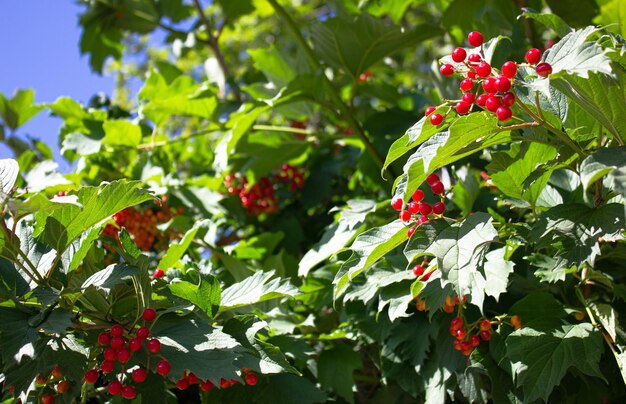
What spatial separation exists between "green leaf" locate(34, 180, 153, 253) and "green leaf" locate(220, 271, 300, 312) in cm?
40

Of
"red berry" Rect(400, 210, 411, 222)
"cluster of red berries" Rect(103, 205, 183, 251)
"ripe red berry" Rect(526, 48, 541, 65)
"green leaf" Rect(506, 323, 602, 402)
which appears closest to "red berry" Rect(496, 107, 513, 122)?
"ripe red berry" Rect(526, 48, 541, 65)

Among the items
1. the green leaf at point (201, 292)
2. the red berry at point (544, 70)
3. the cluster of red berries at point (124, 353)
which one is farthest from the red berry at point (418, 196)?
the cluster of red berries at point (124, 353)

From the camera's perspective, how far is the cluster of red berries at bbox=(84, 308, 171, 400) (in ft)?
5.27

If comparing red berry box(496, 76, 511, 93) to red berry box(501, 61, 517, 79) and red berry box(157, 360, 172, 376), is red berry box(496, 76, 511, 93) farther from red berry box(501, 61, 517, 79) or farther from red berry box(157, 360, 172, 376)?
red berry box(157, 360, 172, 376)

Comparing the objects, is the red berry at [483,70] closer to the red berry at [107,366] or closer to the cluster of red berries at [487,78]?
the cluster of red berries at [487,78]

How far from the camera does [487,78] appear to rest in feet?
5.01

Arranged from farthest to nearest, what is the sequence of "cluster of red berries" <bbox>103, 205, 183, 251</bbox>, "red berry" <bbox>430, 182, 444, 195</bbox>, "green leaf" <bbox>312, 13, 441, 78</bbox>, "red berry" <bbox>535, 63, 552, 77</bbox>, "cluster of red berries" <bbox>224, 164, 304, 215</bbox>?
"cluster of red berries" <bbox>224, 164, 304, 215</bbox> < "cluster of red berries" <bbox>103, 205, 183, 251</bbox> < "green leaf" <bbox>312, 13, 441, 78</bbox> < "red berry" <bbox>430, 182, 444, 195</bbox> < "red berry" <bbox>535, 63, 552, 77</bbox>

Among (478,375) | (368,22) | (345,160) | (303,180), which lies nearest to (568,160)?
(478,375)

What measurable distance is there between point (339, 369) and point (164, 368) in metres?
0.84

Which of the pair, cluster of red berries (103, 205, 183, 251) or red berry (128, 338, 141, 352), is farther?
cluster of red berries (103, 205, 183, 251)

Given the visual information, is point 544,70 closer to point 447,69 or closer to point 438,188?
point 447,69

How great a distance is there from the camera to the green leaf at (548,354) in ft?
5.52

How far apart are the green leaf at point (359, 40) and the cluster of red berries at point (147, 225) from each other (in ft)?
3.10

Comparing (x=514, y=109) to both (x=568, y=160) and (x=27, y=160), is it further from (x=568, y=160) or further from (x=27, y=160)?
(x=27, y=160)
